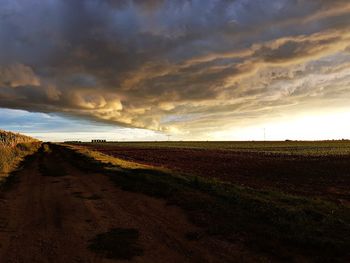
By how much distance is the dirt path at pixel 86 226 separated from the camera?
8.30m

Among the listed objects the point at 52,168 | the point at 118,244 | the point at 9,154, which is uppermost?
the point at 9,154

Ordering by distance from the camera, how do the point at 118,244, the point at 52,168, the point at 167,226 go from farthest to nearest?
1. the point at 52,168
2. the point at 167,226
3. the point at 118,244

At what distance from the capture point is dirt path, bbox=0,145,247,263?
830 centimetres

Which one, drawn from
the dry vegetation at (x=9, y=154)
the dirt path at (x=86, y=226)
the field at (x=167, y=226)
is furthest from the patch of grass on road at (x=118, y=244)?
the dry vegetation at (x=9, y=154)

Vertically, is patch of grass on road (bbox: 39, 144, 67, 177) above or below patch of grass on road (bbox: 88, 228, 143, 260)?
above

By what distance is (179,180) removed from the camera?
70.9ft

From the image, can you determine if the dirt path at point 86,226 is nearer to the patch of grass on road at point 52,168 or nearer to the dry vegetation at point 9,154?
the patch of grass on road at point 52,168

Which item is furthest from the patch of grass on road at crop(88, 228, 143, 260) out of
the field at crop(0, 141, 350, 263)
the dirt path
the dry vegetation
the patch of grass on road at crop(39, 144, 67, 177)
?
the patch of grass on road at crop(39, 144, 67, 177)

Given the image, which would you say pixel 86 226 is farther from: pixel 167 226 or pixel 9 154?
pixel 9 154

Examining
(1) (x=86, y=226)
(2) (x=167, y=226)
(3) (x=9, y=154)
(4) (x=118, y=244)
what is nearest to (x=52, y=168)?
(3) (x=9, y=154)

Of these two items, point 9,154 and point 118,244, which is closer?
point 118,244

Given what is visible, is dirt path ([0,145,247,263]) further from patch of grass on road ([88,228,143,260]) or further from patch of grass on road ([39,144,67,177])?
patch of grass on road ([39,144,67,177])

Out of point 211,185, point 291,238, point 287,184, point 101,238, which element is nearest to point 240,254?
point 291,238

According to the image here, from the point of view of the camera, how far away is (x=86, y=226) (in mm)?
10828
